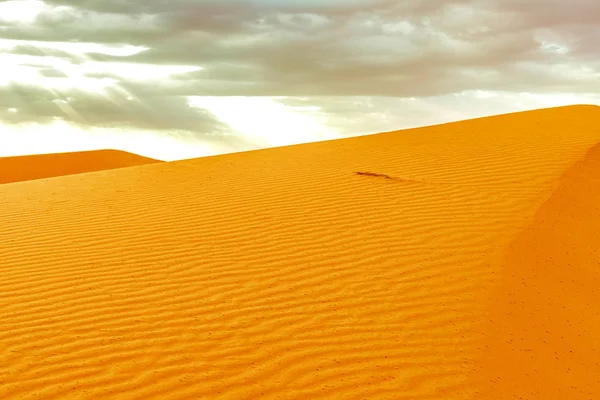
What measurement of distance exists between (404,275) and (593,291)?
2.08 m

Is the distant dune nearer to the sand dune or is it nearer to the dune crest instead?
the sand dune

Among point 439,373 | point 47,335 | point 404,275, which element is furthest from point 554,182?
point 47,335

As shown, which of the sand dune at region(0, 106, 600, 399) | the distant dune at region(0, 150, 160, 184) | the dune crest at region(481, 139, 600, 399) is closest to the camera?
the sand dune at region(0, 106, 600, 399)

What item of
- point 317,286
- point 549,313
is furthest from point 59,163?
point 549,313

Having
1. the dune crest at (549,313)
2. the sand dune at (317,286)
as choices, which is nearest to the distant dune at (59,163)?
the sand dune at (317,286)

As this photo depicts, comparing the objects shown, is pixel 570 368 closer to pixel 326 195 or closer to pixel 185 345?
pixel 185 345

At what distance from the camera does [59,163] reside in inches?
1471

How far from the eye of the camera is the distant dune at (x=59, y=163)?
116 ft

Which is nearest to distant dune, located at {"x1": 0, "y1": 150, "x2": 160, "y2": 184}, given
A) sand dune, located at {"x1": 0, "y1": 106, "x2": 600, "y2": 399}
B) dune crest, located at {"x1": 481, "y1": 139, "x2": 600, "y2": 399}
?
sand dune, located at {"x1": 0, "y1": 106, "x2": 600, "y2": 399}

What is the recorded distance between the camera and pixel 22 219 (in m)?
10.5

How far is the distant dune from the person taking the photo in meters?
35.3

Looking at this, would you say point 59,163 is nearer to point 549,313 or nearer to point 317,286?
point 317,286

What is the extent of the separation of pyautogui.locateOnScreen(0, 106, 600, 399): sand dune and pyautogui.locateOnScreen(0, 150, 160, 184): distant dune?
2502cm

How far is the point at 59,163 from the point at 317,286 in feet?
110
